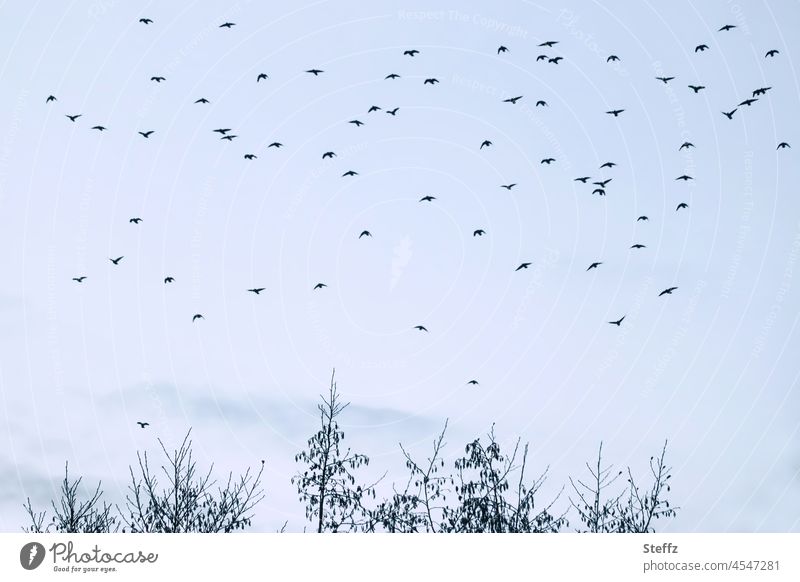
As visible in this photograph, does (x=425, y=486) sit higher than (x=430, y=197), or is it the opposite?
(x=430, y=197)

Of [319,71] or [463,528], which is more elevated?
[319,71]

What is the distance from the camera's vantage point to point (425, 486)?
116ft

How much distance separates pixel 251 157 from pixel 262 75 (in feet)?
8.91

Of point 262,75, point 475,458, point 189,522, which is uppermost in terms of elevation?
point 262,75
